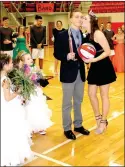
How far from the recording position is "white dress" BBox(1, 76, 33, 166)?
2.98m

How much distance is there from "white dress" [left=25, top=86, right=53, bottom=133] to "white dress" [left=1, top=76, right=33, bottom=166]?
0.67 meters

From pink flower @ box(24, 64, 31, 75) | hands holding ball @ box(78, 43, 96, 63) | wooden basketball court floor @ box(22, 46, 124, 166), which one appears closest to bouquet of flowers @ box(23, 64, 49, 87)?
pink flower @ box(24, 64, 31, 75)

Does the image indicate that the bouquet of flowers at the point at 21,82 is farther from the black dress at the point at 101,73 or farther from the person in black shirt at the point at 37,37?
the person in black shirt at the point at 37,37

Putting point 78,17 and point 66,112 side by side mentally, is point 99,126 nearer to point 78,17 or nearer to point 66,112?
point 66,112

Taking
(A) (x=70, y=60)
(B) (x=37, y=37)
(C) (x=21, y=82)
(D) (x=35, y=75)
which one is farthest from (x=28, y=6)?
(C) (x=21, y=82)

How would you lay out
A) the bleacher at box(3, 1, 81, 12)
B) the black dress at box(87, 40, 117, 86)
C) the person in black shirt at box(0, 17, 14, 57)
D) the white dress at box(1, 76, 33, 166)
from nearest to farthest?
the white dress at box(1, 76, 33, 166)
the black dress at box(87, 40, 117, 86)
the person in black shirt at box(0, 17, 14, 57)
the bleacher at box(3, 1, 81, 12)

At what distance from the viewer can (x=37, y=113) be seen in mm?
3908

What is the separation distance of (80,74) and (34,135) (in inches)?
42.1

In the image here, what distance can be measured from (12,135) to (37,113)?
90cm

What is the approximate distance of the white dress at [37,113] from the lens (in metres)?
3.87

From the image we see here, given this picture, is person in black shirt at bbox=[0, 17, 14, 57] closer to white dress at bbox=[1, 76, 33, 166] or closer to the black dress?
the black dress

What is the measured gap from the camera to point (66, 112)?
151 inches

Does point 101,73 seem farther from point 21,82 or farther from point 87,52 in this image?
point 21,82

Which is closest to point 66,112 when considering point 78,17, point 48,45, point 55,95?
point 78,17
